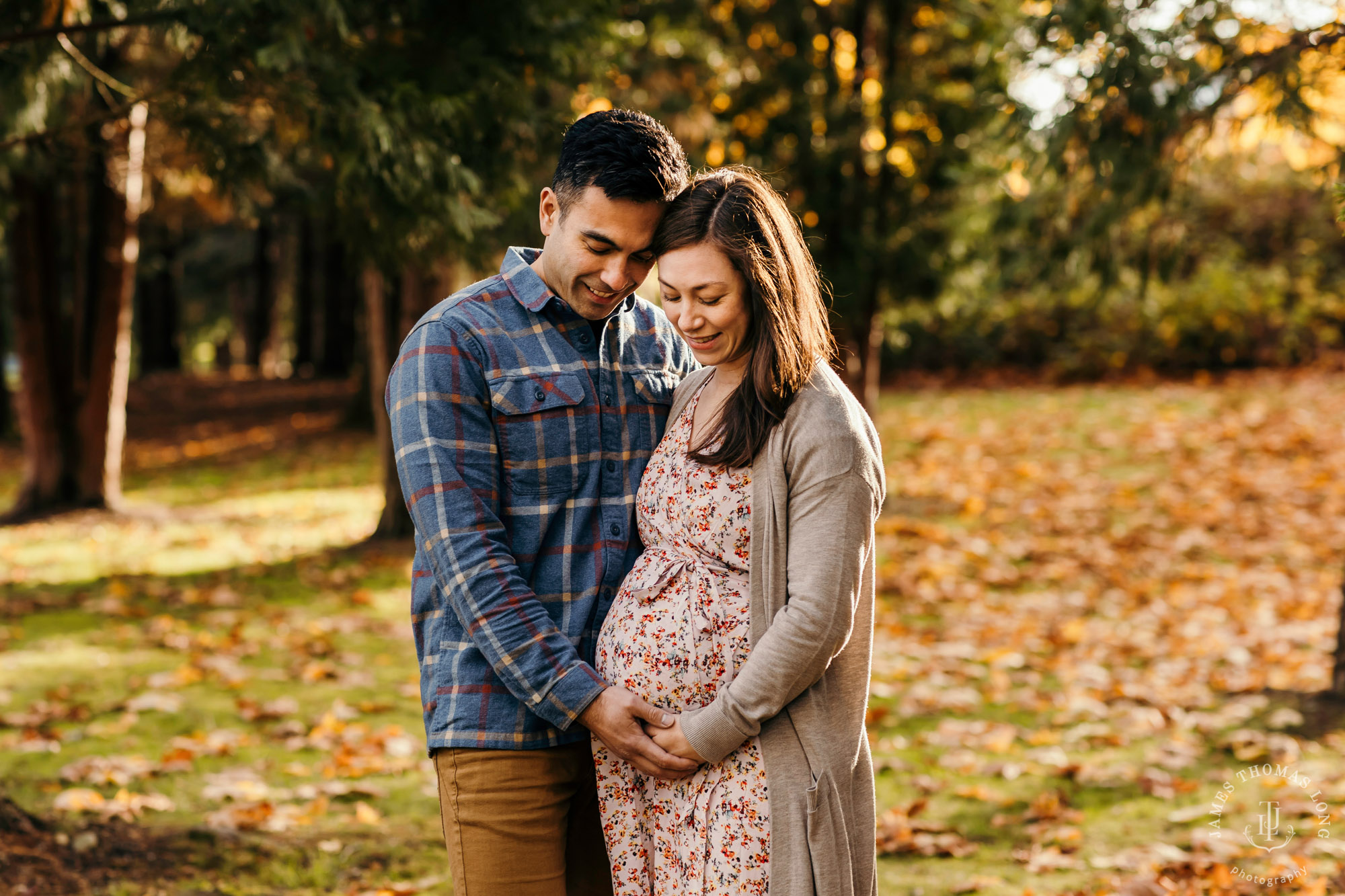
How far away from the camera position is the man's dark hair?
2.27m

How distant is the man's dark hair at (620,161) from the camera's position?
2268 millimetres

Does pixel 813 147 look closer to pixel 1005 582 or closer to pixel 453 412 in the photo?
pixel 1005 582

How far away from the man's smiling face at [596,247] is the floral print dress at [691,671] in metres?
0.43

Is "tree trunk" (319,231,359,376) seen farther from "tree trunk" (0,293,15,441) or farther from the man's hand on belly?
the man's hand on belly

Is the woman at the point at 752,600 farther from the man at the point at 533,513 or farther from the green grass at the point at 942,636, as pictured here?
the green grass at the point at 942,636

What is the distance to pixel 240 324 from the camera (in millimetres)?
32656

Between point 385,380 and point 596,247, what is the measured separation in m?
7.14

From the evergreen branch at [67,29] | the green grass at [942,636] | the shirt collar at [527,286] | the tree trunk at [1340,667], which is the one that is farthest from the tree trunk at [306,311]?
the shirt collar at [527,286]

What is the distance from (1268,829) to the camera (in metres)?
4.00

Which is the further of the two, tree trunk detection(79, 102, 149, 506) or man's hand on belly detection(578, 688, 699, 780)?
tree trunk detection(79, 102, 149, 506)

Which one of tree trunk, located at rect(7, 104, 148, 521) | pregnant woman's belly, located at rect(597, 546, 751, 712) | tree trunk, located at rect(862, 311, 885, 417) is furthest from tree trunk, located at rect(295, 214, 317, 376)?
pregnant woman's belly, located at rect(597, 546, 751, 712)

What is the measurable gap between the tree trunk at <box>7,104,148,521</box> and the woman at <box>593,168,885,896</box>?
32.2 feet

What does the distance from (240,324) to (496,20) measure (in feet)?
104

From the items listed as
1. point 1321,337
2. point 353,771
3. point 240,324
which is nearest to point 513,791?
point 353,771
